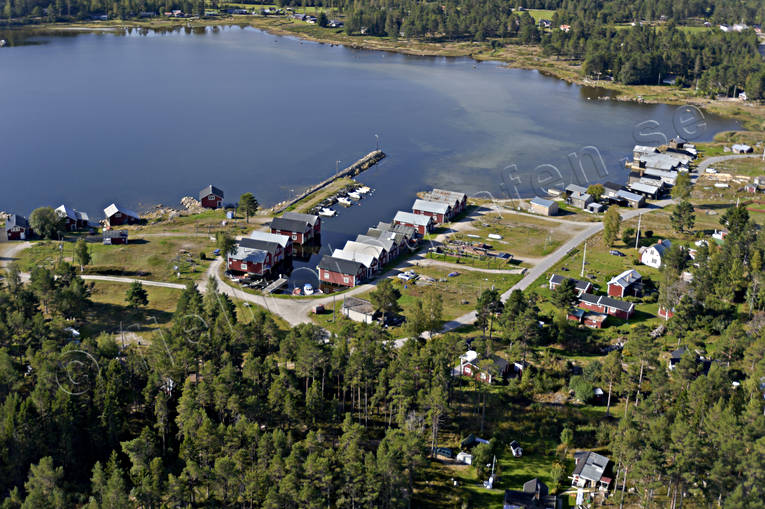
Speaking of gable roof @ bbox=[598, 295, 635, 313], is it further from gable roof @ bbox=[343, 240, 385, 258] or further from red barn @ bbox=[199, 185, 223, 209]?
red barn @ bbox=[199, 185, 223, 209]

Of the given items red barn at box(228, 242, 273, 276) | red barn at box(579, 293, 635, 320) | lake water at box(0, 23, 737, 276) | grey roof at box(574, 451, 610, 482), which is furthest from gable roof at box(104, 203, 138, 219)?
grey roof at box(574, 451, 610, 482)

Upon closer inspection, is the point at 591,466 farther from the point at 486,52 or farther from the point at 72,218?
the point at 486,52

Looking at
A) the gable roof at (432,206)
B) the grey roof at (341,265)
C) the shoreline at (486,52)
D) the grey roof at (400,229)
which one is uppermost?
the shoreline at (486,52)

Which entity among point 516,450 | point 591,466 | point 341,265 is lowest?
point 516,450

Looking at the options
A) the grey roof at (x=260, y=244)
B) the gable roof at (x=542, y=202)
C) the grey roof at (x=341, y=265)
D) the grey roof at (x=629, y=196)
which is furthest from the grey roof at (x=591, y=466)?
the grey roof at (x=629, y=196)

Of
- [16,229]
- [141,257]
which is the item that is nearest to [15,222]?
[16,229]

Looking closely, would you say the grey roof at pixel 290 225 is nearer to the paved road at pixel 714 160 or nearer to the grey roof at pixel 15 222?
the grey roof at pixel 15 222
